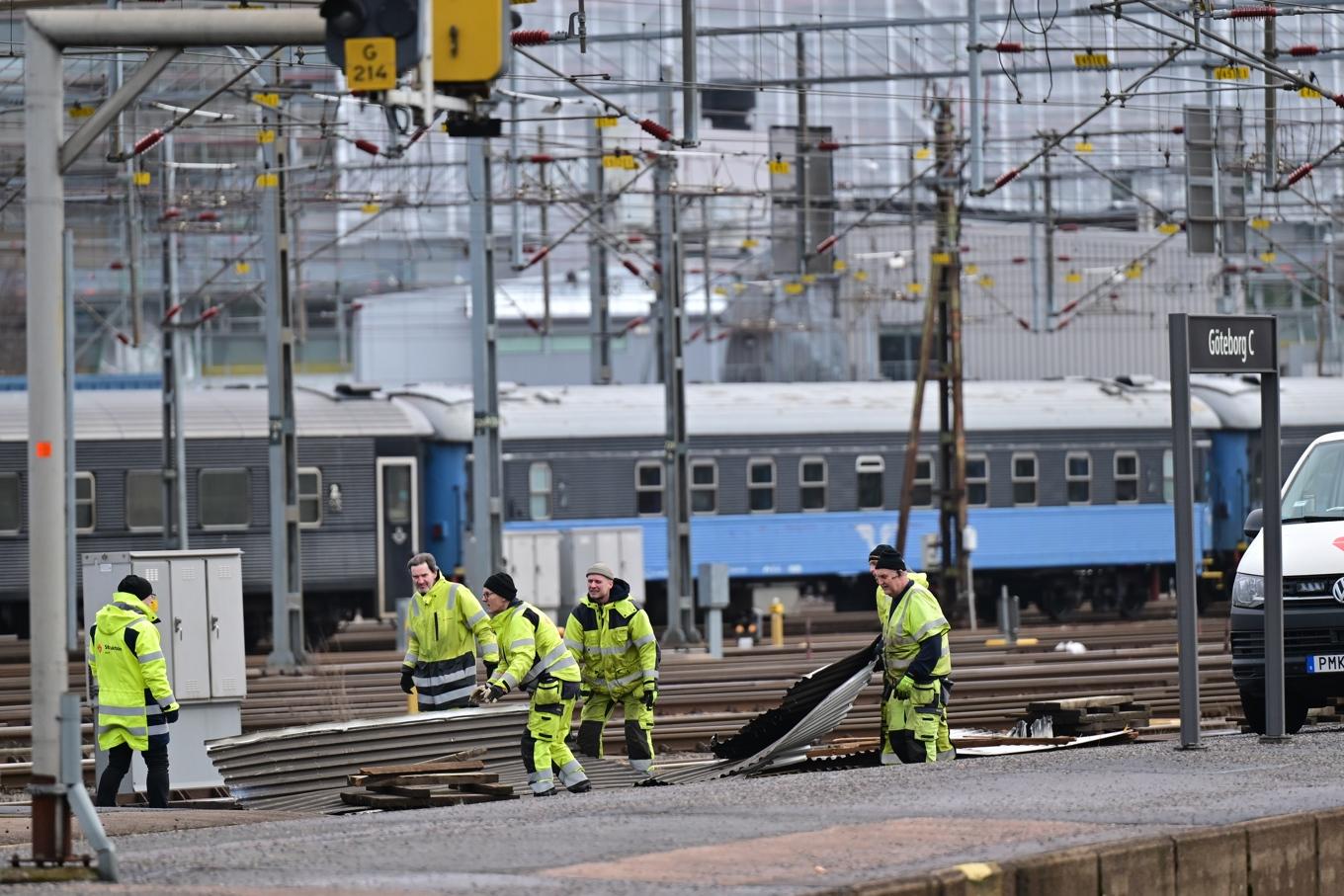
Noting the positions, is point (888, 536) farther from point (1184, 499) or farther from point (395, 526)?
point (1184, 499)

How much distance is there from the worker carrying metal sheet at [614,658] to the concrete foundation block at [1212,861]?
217 inches

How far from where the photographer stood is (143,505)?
3497 centimetres

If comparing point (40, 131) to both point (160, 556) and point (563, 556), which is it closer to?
point (160, 556)

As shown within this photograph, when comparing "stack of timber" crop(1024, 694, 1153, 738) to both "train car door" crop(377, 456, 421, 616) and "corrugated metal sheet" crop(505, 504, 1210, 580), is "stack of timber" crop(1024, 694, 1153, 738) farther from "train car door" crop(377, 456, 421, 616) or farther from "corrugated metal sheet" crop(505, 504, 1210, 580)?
"corrugated metal sheet" crop(505, 504, 1210, 580)

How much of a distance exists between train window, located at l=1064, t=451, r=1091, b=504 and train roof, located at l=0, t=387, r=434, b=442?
11.3 m

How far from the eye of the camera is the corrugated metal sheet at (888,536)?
124 feet

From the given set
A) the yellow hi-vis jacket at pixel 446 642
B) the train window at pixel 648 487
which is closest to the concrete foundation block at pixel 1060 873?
the yellow hi-vis jacket at pixel 446 642

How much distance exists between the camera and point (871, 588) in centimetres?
4081

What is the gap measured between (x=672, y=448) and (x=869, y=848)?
912 inches

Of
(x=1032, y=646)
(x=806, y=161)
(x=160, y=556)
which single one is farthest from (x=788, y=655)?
(x=160, y=556)

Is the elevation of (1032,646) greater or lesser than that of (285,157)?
lesser

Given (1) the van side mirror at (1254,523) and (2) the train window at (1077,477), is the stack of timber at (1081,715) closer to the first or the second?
(1) the van side mirror at (1254,523)

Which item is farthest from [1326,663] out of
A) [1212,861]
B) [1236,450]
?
[1236,450]

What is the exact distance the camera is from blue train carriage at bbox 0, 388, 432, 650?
34406mm
